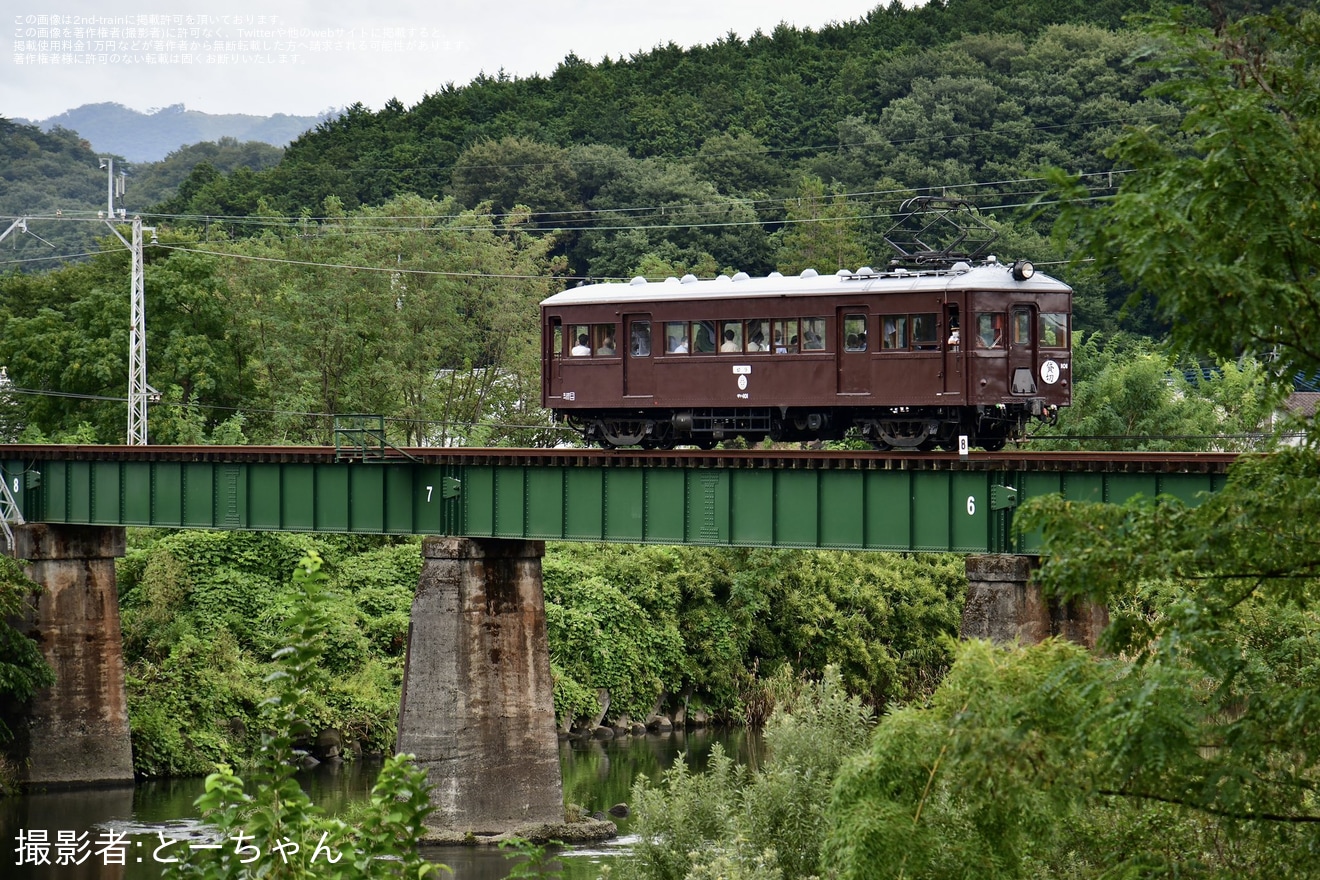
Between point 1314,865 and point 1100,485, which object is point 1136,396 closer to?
point 1100,485

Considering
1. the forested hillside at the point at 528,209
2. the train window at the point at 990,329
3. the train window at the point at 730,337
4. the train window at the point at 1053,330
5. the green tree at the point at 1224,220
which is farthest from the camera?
the forested hillside at the point at 528,209

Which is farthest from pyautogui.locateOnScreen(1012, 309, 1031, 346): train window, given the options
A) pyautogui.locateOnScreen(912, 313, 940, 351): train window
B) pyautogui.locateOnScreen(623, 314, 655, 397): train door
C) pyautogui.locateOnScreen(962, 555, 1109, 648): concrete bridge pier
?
pyautogui.locateOnScreen(623, 314, 655, 397): train door

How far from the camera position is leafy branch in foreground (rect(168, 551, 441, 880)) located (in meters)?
9.52

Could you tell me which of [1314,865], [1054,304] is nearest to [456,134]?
[1054,304]

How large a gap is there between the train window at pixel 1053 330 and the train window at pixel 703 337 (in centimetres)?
604

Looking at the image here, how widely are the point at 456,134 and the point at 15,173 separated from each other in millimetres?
85299

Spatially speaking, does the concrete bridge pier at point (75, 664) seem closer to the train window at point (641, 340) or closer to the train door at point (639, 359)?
the train door at point (639, 359)

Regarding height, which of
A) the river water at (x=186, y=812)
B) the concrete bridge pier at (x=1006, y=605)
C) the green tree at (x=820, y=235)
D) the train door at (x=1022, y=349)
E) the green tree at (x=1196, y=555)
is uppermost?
the green tree at (x=820, y=235)

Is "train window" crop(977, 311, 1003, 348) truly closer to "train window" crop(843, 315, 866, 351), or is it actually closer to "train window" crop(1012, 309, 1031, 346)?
"train window" crop(1012, 309, 1031, 346)

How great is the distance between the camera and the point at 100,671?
41.3 m

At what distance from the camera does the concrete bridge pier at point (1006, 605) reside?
95.1 ft

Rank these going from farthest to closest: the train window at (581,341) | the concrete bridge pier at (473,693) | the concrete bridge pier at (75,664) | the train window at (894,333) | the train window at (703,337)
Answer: the concrete bridge pier at (75,664)
the concrete bridge pier at (473,693)
the train window at (581,341)
the train window at (703,337)
the train window at (894,333)

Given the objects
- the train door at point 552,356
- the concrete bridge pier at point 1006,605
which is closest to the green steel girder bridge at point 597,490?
the concrete bridge pier at point 1006,605

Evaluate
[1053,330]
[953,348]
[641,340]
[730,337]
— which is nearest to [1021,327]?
[1053,330]
